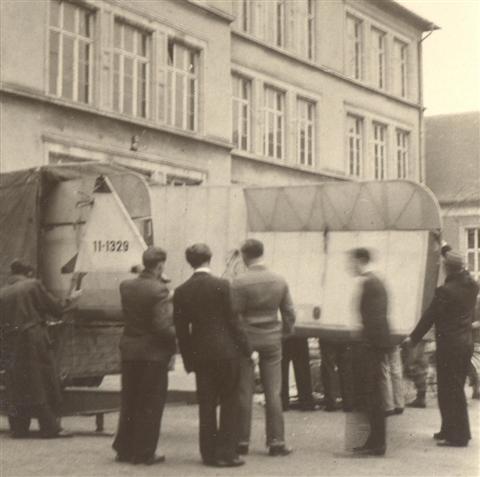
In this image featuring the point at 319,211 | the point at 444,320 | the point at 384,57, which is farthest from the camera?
the point at 384,57

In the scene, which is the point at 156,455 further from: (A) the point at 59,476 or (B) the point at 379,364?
(B) the point at 379,364

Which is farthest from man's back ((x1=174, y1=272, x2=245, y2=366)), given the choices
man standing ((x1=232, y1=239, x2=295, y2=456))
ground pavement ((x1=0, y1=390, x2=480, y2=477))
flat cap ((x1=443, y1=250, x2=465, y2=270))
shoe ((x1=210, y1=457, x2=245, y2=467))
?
flat cap ((x1=443, y1=250, x2=465, y2=270))

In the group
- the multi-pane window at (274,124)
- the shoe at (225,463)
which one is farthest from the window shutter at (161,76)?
the shoe at (225,463)

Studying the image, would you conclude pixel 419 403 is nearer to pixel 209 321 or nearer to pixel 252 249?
pixel 252 249

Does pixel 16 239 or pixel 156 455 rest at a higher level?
pixel 16 239

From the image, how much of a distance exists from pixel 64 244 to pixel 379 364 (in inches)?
207

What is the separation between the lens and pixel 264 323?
932 centimetres

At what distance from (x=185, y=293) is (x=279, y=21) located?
2300cm

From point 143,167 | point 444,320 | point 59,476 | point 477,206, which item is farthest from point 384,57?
point 59,476

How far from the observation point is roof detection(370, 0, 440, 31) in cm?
3597

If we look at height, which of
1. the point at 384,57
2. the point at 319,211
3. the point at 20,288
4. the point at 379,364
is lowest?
the point at 379,364

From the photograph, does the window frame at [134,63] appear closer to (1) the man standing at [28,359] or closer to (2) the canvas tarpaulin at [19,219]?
(2) the canvas tarpaulin at [19,219]

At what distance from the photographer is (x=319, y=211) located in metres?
13.6

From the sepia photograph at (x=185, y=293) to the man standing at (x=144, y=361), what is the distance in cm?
2
